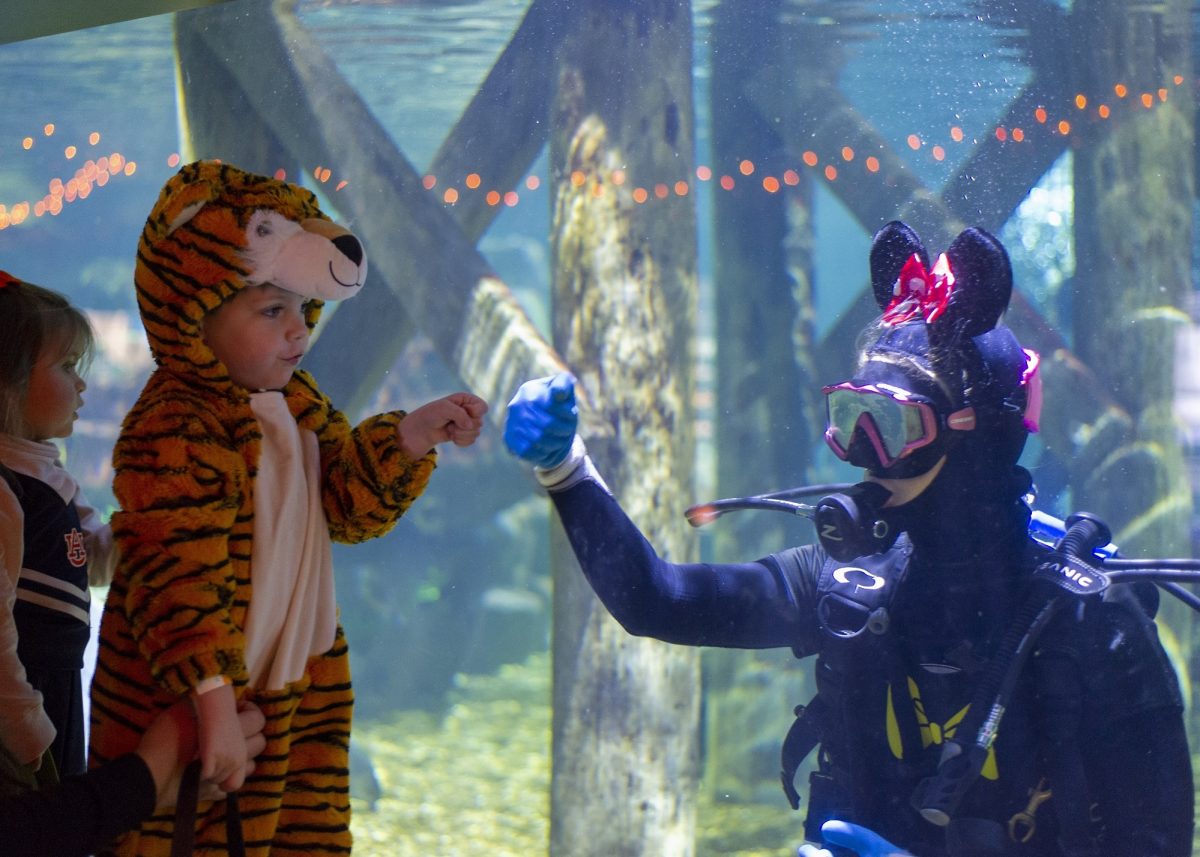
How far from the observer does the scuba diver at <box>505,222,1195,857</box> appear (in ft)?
6.49

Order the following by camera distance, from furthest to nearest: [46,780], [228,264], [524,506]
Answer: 1. [524,506]
2. [46,780]
3. [228,264]

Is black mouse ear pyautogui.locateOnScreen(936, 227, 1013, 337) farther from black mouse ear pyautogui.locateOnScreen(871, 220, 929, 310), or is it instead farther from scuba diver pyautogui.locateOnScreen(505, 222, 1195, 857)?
black mouse ear pyautogui.locateOnScreen(871, 220, 929, 310)

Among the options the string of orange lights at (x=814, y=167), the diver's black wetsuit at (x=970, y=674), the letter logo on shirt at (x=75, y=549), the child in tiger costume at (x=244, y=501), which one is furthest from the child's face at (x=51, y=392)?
the string of orange lights at (x=814, y=167)

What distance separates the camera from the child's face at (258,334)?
172cm

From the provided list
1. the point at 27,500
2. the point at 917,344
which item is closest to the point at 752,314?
the point at 917,344

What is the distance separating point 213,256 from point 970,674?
1.76 m

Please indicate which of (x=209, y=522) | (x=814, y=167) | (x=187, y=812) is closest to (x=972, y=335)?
(x=209, y=522)

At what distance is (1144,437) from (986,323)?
3771mm

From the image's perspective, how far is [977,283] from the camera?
208 centimetres

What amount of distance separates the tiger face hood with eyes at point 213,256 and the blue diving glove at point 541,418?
42 cm

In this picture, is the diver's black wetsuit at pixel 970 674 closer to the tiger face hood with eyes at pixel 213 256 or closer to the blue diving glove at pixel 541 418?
the blue diving glove at pixel 541 418

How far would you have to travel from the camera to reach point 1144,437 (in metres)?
5.21

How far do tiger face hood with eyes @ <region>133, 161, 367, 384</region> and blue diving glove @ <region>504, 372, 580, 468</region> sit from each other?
1.39 ft

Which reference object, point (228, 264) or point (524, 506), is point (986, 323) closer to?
point (228, 264)
